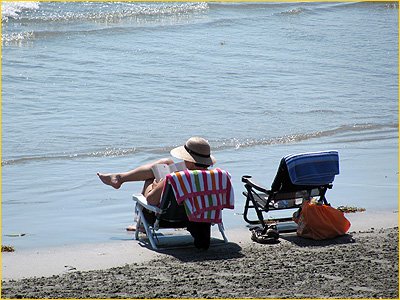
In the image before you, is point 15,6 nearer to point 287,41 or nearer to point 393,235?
point 287,41

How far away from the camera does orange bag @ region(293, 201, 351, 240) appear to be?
332 inches

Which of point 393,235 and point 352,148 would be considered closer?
point 393,235

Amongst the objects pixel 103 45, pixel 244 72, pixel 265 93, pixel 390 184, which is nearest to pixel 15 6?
pixel 103 45

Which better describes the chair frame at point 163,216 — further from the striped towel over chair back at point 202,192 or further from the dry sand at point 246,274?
the dry sand at point 246,274

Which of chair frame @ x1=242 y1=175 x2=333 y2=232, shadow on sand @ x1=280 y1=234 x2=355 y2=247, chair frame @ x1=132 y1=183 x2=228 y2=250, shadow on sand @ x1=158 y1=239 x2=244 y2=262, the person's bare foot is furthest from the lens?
the person's bare foot

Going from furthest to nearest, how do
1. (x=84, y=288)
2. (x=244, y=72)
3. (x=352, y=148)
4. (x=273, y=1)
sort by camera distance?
(x=273, y=1) < (x=244, y=72) < (x=352, y=148) < (x=84, y=288)

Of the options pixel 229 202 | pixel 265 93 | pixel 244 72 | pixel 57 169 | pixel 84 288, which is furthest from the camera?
pixel 244 72

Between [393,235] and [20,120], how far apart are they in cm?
766

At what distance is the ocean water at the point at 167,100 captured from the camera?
33.7 feet

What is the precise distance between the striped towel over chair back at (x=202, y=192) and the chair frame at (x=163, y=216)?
0.11m

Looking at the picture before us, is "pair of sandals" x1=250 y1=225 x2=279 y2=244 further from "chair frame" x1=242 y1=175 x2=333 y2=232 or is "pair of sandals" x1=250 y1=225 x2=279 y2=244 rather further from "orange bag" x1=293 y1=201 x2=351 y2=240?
"orange bag" x1=293 y1=201 x2=351 y2=240

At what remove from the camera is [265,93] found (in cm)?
1734

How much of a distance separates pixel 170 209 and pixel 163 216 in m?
0.11

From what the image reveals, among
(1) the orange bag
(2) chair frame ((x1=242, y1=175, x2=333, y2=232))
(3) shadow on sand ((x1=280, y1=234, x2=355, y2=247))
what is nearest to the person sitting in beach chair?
(2) chair frame ((x1=242, y1=175, x2=333, y2=232))
